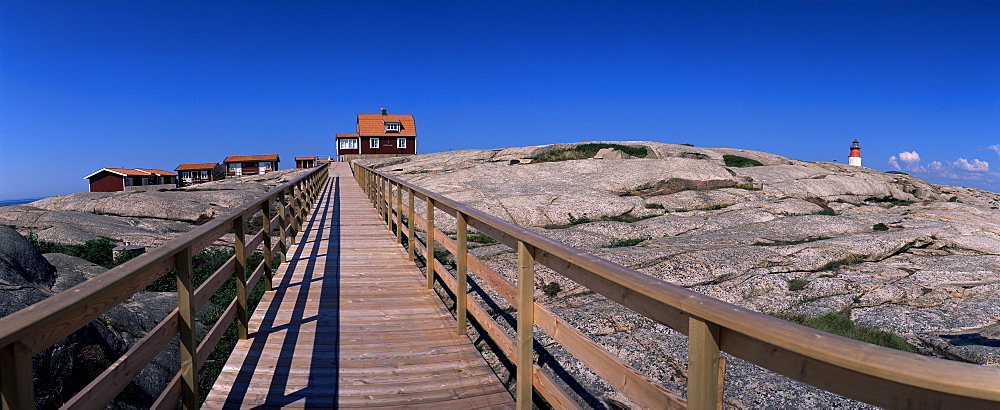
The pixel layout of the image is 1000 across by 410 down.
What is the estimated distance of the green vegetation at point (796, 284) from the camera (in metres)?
8.02

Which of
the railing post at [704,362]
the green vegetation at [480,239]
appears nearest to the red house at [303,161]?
the green vegetation at [480,239]

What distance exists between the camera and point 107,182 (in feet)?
189

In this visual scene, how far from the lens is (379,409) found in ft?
11.8

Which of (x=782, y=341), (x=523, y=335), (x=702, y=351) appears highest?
(x=782, y=341)

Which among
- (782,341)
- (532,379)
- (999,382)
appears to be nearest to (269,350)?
(532,379)

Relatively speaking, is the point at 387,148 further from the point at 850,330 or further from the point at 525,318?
the point at 525,318

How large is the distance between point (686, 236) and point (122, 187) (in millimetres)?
64628

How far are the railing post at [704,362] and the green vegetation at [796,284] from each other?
7.29m

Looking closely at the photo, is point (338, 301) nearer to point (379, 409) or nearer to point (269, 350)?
point (269, 350)

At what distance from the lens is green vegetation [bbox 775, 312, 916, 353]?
5.92m

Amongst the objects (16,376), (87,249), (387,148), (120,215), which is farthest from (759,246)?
(387,148)

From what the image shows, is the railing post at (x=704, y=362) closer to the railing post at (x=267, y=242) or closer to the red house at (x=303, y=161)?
the railing post at (x=267, y=242)

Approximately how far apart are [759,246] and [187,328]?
1015 cm

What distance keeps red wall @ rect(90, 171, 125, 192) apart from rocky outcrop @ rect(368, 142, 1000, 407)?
175ft
